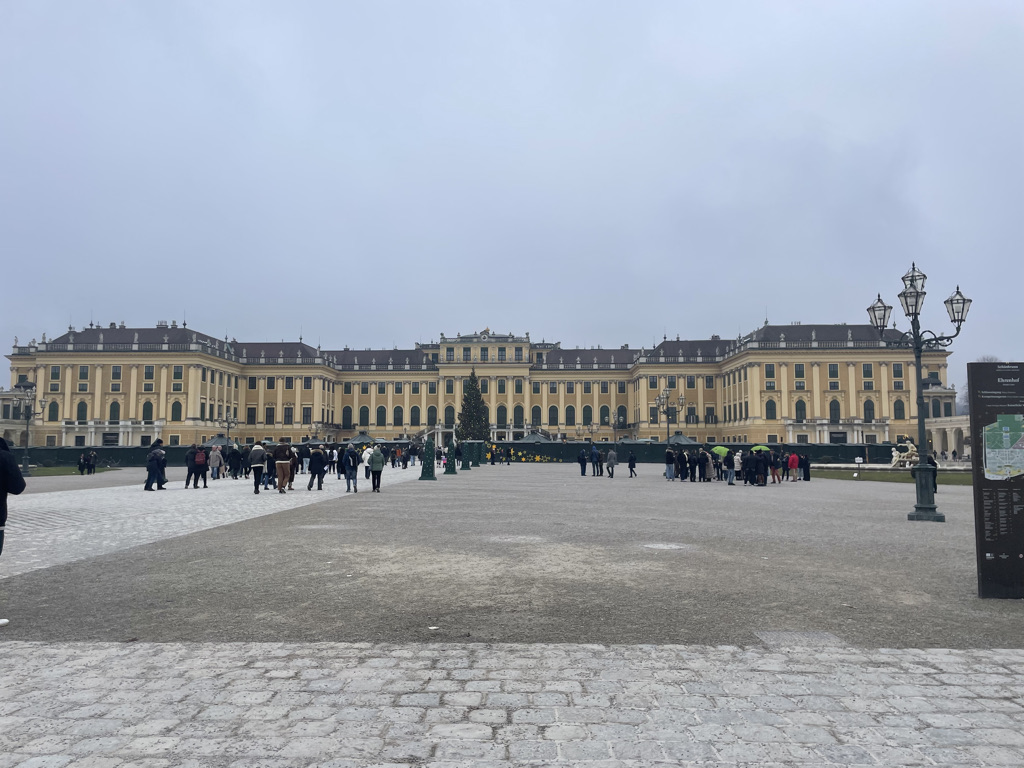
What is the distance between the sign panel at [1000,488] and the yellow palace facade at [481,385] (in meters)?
63.3

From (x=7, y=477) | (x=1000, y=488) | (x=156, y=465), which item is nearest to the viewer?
(x=7, y=477)

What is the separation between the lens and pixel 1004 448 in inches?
249

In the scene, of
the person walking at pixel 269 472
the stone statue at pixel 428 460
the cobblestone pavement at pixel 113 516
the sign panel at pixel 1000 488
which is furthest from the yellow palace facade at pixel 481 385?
the sign panel at pixel 1000 488

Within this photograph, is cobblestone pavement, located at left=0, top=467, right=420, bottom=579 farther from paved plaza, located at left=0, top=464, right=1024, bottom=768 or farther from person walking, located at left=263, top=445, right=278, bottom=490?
person walking, located at left=263, top=445, right=278, bottom=490

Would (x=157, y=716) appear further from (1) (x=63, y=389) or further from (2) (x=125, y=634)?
(1) (x=63, y=389)

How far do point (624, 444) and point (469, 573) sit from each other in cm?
5121

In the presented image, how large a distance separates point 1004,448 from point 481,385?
280 ft

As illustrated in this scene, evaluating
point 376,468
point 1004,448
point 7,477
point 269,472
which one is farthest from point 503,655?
point 269,472

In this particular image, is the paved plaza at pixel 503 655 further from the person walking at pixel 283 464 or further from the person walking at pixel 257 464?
the person walking at pixel 283 464

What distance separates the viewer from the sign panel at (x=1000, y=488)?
6277 mm

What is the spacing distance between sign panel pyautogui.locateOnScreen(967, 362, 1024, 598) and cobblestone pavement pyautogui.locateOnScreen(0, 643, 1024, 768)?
1.85m

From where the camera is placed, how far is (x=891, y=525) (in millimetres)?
12492

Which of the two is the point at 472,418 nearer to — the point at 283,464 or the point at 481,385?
the point at 481,385

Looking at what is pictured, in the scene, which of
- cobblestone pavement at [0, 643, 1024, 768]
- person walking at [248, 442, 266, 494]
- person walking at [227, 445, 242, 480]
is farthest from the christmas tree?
cobblestone pavement at [0, 643, 1024, 768]
